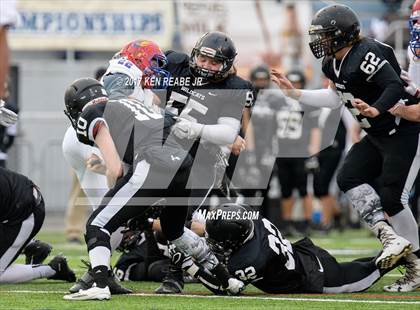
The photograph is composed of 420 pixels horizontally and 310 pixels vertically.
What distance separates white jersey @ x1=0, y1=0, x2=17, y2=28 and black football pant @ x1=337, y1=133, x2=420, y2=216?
92.6 inches

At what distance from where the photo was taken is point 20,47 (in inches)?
604

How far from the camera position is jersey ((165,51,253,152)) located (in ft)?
23.3

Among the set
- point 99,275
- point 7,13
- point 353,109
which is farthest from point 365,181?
point 7,13

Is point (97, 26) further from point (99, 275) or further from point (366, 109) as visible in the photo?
point (99, 275)

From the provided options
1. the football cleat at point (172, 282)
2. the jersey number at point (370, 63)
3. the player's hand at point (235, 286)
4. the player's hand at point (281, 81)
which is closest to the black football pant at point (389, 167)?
the jersey number at point (370, 63)

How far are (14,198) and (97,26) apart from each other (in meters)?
9.38

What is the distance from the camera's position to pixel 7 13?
6.17 m

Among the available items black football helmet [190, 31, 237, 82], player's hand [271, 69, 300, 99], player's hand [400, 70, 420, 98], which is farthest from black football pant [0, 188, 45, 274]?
player's hand [400, 70, 420, 98]

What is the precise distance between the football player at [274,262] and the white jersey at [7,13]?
168cm

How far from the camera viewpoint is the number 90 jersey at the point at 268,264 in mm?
6059

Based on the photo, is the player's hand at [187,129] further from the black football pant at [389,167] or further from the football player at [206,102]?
the black football pant at [389,167]

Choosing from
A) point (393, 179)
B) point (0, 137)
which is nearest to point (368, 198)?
point (393, 179)

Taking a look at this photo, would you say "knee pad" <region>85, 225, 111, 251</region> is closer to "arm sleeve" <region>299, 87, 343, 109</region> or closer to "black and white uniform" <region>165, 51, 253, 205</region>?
"black and white uniform" <region>165, 51, 253, 205</region>

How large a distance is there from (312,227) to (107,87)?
21.8ft
